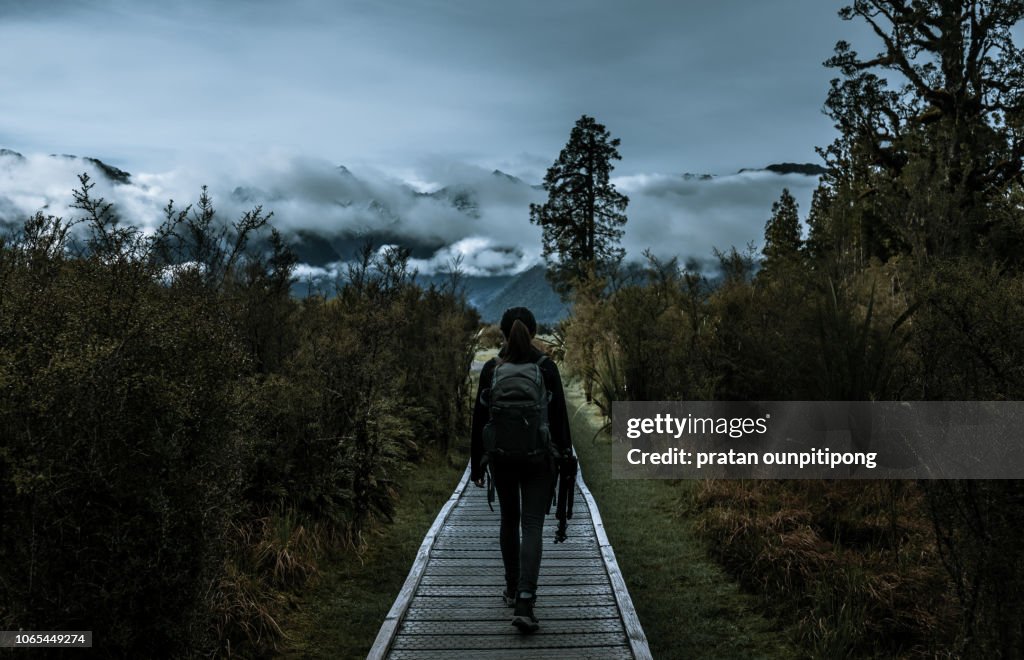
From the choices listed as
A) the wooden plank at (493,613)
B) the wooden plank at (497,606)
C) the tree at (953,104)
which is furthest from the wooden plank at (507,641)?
the tree at (953,104)

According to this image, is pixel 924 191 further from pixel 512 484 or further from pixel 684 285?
pixel 512 484

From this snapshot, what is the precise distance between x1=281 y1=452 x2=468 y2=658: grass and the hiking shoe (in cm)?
123

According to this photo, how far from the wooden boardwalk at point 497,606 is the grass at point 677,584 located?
1.56 ft

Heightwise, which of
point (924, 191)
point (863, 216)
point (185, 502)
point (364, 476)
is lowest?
point (364, 476)

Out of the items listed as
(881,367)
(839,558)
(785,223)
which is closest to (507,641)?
(839,558)

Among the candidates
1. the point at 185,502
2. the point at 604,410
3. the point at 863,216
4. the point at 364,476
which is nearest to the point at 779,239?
the point at 863,216

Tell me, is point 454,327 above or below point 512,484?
above

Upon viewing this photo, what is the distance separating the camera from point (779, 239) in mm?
44625

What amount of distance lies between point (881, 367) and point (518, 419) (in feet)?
18.0

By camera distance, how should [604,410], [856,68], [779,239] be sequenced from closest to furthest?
[604,410]
[856,68]
[779,239]

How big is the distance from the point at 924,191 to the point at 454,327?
8.02 metres

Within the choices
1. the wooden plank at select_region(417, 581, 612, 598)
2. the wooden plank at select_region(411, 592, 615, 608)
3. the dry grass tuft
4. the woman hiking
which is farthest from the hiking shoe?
the dry grass tuft

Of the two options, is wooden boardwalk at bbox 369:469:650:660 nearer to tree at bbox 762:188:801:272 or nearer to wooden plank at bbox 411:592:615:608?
wooden plank at bbox 411:592:615:608

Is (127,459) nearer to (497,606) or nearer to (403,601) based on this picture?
(403,601)
